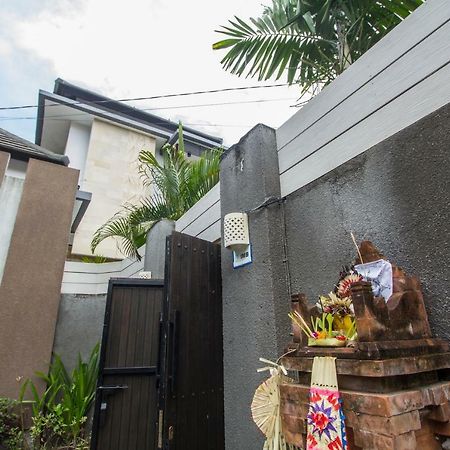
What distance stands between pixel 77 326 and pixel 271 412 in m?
4.18

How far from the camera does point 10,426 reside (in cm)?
343

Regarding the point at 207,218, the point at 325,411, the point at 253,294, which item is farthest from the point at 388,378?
the point at 207,218

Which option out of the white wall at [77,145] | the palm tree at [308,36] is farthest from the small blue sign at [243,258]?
the white wall at [77,145]

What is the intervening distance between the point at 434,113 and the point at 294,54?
1.34m

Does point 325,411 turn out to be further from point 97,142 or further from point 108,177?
point 97,142

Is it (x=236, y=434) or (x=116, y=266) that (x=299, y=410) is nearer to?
(x=236, y=434)

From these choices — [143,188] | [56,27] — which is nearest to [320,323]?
[56,27]

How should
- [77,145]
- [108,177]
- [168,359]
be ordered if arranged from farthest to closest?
[77,145], [108,177], [168,359]

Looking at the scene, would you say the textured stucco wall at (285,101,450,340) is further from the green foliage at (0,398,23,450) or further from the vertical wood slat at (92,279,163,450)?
the green foliage at (0,398,23,450)

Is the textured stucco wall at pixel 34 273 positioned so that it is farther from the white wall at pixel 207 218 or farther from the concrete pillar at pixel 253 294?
the concrete pillar at pixel 253 294

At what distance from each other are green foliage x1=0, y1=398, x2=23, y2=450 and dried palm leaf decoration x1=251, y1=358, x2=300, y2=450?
3690 mm

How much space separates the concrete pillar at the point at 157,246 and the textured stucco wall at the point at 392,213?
7.24ft

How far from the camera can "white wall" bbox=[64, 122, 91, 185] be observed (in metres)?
9.70

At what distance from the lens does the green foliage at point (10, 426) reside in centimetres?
327
